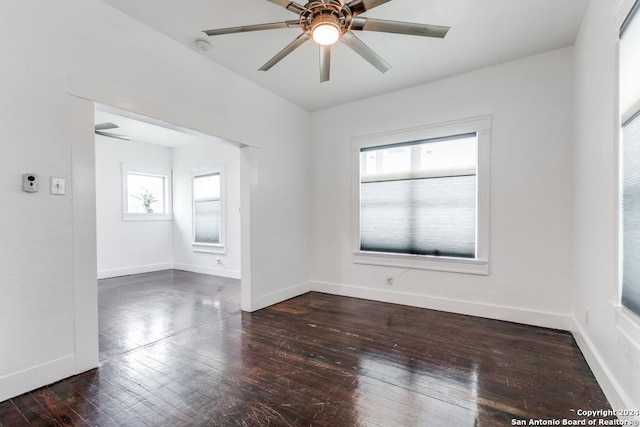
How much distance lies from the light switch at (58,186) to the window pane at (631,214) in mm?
3592

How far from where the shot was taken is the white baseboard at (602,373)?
1.69 m

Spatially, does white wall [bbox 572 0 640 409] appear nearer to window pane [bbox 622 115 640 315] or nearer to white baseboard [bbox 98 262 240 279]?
window pane [bbox 622 115 640 315]

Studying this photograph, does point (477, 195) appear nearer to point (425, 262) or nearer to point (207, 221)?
point (425, 262)

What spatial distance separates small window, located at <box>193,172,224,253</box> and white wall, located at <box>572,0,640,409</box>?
17.8 ft

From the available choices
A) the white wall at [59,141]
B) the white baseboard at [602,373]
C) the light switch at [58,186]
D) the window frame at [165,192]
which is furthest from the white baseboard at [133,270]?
the white baseboard at [602,373]

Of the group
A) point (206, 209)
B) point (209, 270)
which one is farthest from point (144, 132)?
point (209, 270)

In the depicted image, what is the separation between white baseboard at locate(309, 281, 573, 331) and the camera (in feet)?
10.2

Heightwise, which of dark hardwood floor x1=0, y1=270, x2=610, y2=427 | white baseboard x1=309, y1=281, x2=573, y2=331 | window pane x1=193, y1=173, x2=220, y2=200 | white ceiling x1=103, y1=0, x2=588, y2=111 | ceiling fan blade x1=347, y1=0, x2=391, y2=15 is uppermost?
white ceiling x1=103, y1=0, x2=588, y2=111

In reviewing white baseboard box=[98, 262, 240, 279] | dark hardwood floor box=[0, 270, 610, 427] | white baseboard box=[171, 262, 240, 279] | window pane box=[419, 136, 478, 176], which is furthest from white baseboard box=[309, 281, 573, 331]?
white baseboard box=[98, 262, 240, 279]

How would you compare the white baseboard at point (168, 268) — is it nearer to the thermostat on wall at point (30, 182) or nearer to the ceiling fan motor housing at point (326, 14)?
the thermostat on wall at point (30, 182)

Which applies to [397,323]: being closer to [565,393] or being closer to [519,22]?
[565,393]

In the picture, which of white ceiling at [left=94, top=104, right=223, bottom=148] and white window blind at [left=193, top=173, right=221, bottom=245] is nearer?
white ceiling at [left=94, top=104, right=223, bottom=148]

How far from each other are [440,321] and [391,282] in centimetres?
87

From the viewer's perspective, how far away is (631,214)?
1623mm
